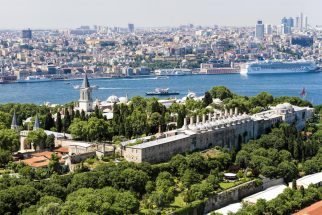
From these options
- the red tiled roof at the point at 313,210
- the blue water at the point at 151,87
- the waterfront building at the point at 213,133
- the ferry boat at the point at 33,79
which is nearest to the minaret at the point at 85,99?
the waterfront building at the point at 213,133

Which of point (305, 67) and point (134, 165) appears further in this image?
point (305, 67)

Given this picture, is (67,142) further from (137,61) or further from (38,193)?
(137,61)

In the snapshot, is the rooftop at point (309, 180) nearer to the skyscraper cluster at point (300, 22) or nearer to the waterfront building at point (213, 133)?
the waterfront building at point (213, 133)

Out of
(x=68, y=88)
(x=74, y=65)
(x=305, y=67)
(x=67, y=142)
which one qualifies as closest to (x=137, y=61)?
(x=74, y=65)

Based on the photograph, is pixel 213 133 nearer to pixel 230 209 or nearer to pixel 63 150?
pixel 63 150

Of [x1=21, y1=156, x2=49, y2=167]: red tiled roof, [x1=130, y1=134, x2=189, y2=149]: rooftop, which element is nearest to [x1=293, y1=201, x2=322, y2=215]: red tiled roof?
[x1=130, y1=134, x2=189, y2=149]: rooftop

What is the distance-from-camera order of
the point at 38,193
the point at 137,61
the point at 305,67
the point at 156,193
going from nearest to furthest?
the point at 38,193
the point at 156,193
the point at 305,67
the point at 137,61

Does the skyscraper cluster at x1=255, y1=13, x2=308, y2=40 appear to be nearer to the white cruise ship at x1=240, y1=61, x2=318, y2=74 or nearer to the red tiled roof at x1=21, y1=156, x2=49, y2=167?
the white cruise ship at x1=240, y1=61, x2=318, y2=74
